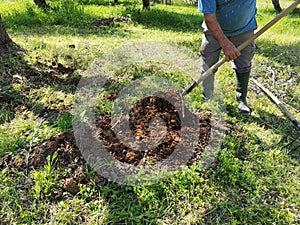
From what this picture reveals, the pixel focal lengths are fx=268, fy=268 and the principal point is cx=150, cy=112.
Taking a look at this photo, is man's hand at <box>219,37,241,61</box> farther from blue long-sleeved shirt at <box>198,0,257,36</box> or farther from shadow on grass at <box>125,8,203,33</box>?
shadow on grass at <box>125,8,203,33</box>

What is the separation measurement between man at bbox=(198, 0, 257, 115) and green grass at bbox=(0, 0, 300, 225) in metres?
0.25

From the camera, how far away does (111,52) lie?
15.1 ft

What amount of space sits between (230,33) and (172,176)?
1626 millimetres

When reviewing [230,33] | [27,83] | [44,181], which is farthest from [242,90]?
[27,83]

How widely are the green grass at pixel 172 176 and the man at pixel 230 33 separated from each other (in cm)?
25

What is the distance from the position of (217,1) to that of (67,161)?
206cm

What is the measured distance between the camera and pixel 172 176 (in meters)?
2.31

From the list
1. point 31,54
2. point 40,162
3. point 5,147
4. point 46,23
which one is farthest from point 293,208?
point 46,23

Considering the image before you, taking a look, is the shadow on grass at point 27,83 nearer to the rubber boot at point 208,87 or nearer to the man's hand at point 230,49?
the rubber boot at point 208,87

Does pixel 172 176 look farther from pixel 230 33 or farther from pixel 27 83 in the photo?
pixel 27 83

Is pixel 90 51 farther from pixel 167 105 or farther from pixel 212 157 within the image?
pixel 212 157

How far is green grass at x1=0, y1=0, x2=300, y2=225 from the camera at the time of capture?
2.09 m

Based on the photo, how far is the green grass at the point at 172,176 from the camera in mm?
2090

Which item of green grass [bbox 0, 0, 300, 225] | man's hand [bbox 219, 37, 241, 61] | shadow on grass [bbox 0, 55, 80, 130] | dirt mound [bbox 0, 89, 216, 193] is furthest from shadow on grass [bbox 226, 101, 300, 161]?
shadow on grass [bbox 0, 55, 80, 130]
